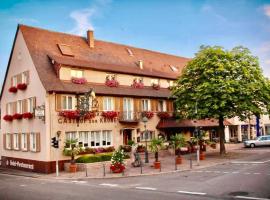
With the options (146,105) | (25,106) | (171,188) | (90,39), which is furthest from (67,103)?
(171,188)

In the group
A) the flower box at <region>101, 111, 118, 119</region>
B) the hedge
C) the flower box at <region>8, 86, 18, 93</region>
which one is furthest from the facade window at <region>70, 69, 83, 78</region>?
the hedge

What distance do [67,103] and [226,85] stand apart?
13834 mm

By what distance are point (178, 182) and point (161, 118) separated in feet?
63.5

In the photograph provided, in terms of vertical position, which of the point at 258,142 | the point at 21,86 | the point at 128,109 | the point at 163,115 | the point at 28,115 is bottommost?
the point at 258,142

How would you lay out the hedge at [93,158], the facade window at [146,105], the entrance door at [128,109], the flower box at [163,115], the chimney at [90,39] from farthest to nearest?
the flower box at [163,115]
the chimney at [90,39]
the facade window at [146,105]
the entrance door at [128,109]
the hedge at [93,158]

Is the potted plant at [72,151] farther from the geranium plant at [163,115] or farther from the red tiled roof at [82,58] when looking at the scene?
the geranium plant at [163,115]

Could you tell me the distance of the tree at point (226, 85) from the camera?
102 ft

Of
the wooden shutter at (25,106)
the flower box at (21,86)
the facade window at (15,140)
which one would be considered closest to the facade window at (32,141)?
the wooden shutter at (25,106)

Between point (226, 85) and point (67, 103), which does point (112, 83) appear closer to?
point (67, 103)

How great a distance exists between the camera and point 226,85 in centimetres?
3067

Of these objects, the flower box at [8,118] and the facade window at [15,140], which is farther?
the flower box at [8,118]

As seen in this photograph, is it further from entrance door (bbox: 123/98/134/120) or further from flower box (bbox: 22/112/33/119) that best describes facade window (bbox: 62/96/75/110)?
entrance door (bbox: 123/98/134/120)

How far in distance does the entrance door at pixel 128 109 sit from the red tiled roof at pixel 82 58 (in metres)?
0.96

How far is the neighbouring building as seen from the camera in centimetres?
3078
